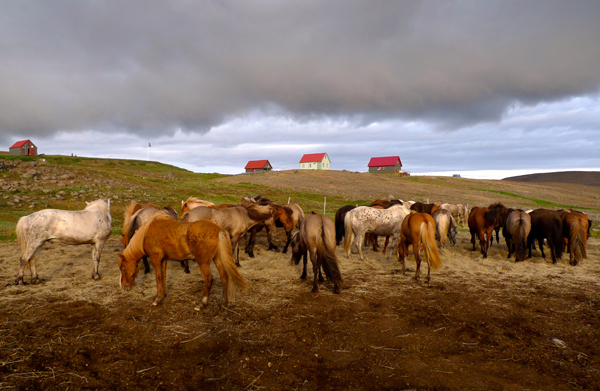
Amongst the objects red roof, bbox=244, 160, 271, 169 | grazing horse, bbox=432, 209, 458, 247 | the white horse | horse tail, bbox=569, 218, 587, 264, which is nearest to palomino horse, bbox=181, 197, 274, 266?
the white horse

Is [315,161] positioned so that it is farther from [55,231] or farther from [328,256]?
[55,231]

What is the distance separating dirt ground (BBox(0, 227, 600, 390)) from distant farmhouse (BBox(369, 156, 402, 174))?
7110 centimetres

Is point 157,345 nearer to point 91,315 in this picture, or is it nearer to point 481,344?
point 91,315

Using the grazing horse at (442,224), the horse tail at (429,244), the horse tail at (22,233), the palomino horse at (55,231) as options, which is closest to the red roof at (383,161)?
the grazing horse at (442,224)

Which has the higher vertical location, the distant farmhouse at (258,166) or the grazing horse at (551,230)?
the distant farmhouse at (258,166)

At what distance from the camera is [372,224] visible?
35.0 feet

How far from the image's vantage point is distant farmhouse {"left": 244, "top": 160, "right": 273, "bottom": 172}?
275 ft

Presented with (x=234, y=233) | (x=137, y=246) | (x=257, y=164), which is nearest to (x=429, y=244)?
(x=234, y=233)

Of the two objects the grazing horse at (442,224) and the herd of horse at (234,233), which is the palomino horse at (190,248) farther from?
the grazing horse at (442,224)

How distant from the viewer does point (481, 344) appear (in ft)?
15.7

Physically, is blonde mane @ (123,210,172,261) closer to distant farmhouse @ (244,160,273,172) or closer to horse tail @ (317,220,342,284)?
horse tail @ (317,220,342,284)

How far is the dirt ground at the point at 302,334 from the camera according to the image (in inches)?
152

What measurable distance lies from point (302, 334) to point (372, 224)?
20.8ft

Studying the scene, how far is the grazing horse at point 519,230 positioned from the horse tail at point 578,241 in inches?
50.5
